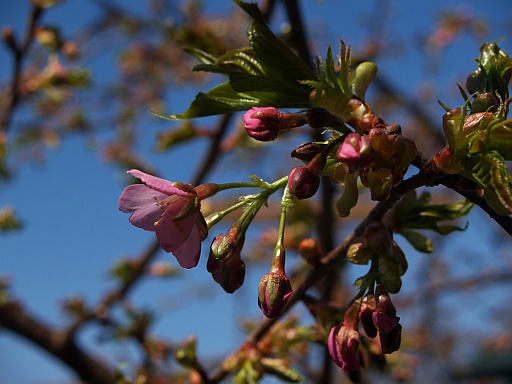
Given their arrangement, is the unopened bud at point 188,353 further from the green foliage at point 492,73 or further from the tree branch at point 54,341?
the tree branch at point 54,341

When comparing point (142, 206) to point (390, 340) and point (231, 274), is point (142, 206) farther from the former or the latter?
point (390, 340)

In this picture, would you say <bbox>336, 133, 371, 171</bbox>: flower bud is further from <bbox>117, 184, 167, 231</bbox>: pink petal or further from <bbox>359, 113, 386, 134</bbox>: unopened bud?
<bbox>117, 184, 167, 231</bbox>: pink petal

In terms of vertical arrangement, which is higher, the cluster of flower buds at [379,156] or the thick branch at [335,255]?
the cluster of flower buds at [379,156]

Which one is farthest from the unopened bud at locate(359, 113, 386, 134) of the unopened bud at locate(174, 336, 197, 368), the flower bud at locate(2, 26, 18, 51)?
the flower bud at locate(2, 26, 18, 51)

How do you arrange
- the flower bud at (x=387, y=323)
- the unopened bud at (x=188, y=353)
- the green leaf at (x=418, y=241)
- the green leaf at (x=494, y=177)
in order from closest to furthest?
1. the green leaf at (x=494, y=177)
2. the flower bud at (x=387, y=323)
3. the green leaf at (x=418, y=241)
4. the unopened bud at (x=188, y=353)

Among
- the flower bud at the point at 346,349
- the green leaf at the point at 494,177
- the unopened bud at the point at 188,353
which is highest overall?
the green leaf at the point at 494,177

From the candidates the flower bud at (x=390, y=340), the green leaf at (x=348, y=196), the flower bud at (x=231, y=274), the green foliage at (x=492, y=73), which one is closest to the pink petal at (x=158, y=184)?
the flower bud at (x=231, y=274)

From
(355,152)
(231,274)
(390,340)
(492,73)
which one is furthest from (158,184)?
(492,73)
